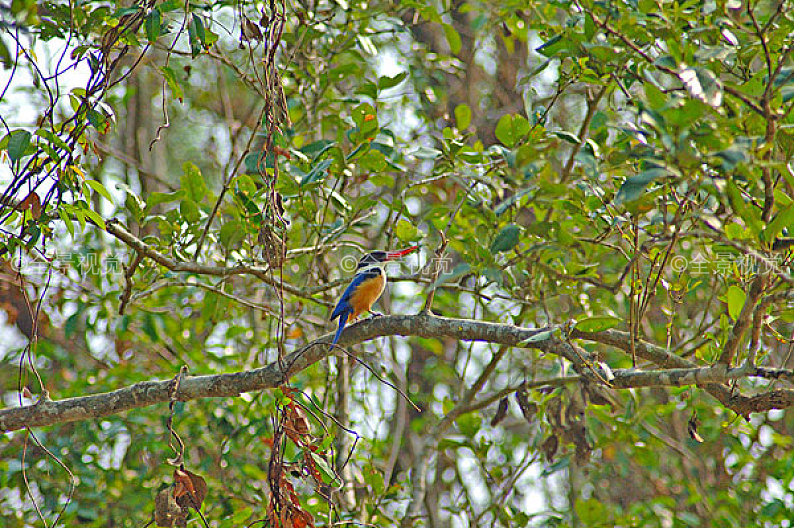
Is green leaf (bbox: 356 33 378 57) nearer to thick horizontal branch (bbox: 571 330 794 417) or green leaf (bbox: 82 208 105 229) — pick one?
green leaf (bbox: 82 208 105 229)

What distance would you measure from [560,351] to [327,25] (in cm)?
208

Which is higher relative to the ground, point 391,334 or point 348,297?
point 348,297

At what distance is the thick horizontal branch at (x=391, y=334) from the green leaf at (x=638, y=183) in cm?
72

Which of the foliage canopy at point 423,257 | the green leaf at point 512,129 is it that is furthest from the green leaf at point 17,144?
the green leaf at point 512,129

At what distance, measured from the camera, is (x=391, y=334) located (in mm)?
2682

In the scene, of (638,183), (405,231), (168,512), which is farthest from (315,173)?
(638,183)

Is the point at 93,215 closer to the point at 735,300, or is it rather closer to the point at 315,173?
the point at 315,173

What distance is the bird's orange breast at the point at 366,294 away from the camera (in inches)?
136

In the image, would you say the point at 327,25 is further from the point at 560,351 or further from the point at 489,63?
the point at 489,63

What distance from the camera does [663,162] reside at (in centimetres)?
170

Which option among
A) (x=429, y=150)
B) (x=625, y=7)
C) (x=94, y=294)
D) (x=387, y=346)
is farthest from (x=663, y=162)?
(x=387, y=346)

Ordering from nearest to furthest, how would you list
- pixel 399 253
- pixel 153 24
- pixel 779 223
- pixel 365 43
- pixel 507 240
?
1. pixel 779 223
2. pixel 507 240
3. pixel 153 24
4. pixel 399 253
5. pixel 365 43

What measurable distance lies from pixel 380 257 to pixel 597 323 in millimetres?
1425

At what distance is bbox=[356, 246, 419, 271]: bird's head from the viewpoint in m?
3.34
